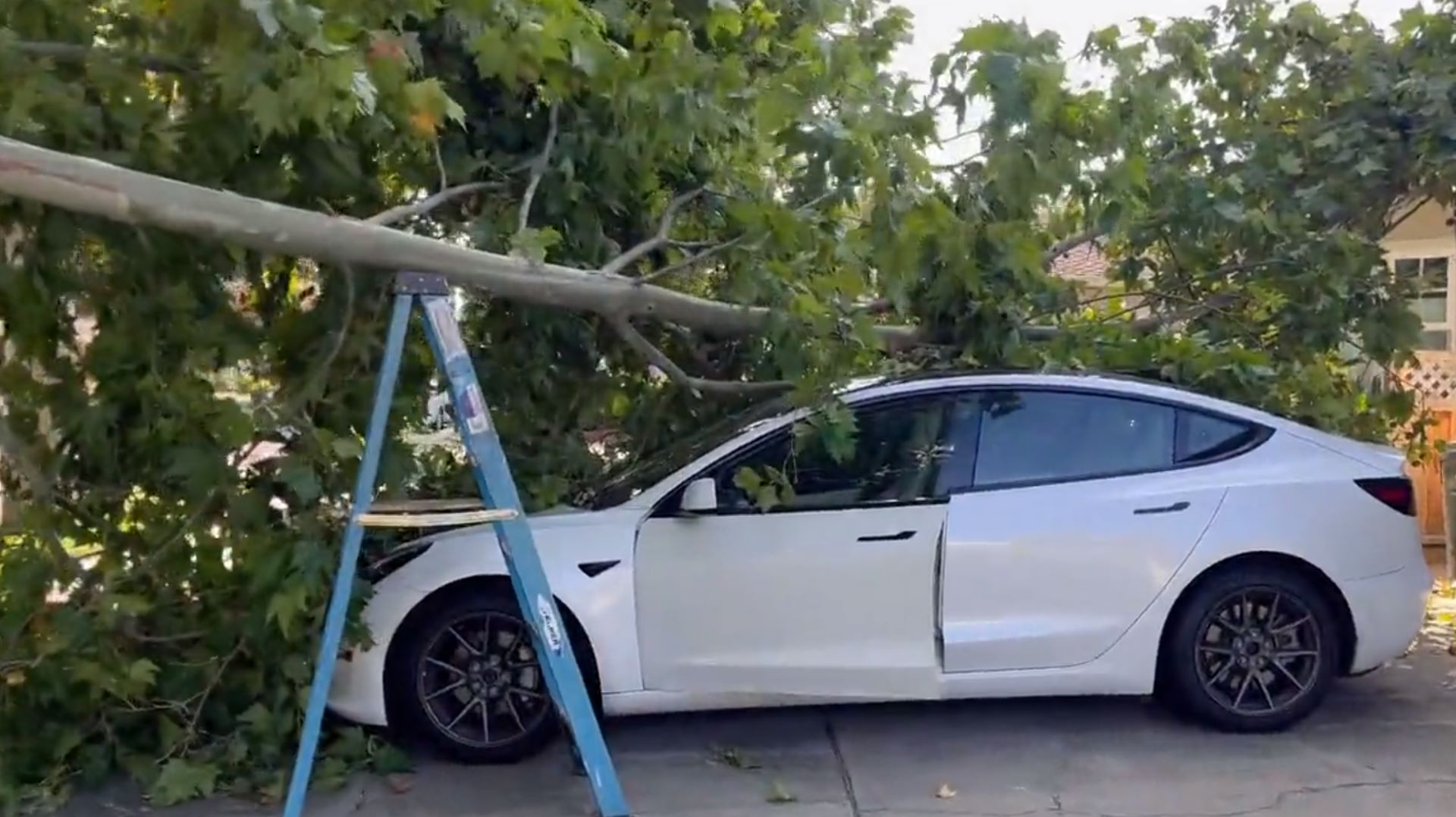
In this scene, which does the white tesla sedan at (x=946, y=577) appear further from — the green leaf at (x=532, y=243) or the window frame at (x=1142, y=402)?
the green leaf at (x=532, y=243)

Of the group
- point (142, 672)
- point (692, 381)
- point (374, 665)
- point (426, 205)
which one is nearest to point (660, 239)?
point (692, 381)

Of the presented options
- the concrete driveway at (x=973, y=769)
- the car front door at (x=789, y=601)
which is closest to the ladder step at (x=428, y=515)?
the car front door at (x=789, y=601)

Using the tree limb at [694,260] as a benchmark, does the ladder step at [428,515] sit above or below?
below

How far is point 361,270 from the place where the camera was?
5652mm

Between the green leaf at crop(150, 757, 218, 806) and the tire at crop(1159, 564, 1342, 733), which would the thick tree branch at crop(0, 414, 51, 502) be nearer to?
the green leaf at crop(150, 757, 218, 806)

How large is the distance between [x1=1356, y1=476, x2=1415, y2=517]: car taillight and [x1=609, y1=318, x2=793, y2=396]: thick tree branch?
2485 millimetres

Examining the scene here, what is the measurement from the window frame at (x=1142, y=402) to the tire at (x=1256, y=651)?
478mm

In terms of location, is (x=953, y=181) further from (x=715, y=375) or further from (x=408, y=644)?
(x=408, y=644)

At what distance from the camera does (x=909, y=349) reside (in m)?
7.17

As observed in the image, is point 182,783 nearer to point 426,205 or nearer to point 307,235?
point 307,235

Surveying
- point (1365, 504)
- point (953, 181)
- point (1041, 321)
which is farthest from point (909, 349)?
point (1365, 504)

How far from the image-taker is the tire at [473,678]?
19.5ft

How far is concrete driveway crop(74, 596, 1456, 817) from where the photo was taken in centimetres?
550

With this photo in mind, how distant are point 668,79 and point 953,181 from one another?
1.41 meters
